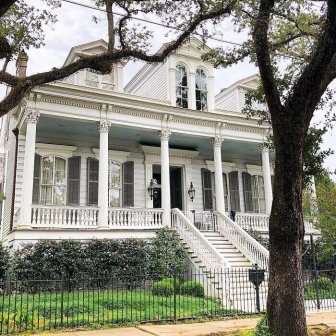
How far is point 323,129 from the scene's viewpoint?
10641 mm

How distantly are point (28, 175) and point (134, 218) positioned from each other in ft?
14.5

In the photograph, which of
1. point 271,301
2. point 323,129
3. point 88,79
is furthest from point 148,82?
point 271,301

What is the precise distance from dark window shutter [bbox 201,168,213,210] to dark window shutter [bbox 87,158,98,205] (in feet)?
19.0

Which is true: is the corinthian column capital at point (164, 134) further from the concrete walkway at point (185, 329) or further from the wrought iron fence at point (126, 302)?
the concrete walkway at point (185, 329)

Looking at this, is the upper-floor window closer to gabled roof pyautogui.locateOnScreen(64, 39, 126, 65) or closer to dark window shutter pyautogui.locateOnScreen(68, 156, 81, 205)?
gabled roof pyautogui.locateOnScreen(64, 39, 126, 65)

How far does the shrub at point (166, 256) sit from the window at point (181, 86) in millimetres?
→ 6536

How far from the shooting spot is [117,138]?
19297 mm

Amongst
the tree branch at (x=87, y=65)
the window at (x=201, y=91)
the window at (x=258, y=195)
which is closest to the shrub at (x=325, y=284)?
the window at (x=258, y=195)

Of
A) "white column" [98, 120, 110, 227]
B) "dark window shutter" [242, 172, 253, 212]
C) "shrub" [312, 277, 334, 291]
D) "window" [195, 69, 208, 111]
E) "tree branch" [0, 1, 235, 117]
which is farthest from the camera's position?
"dark window shutter" [242, 172, 253, 212]

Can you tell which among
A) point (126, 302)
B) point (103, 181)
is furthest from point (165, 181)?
point (126, 302)

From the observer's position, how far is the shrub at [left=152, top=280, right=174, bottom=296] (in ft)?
38.6

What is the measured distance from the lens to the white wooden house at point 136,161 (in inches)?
599

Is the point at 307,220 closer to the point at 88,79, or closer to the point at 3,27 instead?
the point at 88,79

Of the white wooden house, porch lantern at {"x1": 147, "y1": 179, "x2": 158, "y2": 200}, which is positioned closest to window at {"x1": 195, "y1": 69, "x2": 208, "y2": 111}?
the white wooden house
